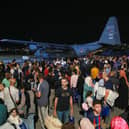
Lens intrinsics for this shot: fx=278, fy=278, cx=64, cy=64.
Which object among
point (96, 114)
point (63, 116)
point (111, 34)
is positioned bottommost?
point (63, 116)

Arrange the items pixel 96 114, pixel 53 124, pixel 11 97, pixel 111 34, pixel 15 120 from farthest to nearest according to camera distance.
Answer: pixel 111 34, pixel 11 97, pixel 96 114, pixel 15 120, pixel 53 124

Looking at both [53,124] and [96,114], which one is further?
[96,114]

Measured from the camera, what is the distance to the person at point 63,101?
6188 millimetres

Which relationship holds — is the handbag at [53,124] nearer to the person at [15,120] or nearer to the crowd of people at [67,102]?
the crowd of people at [67,102]

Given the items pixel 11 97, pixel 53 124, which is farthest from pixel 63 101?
pixel 53 124

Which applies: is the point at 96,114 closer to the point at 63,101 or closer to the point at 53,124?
the point at 53,124

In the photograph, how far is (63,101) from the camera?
Result: 20.4 ft

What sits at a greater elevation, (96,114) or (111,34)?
(111,34)

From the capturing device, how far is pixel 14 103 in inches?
244

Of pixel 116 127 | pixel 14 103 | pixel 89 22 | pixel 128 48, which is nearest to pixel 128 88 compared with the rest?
pixel 14 103

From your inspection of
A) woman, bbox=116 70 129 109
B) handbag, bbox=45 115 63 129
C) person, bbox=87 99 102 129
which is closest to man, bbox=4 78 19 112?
person, bbox=87 99 102 129

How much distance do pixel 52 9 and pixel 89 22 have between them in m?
8.56

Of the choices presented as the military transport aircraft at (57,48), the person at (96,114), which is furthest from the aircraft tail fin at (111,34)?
the person at (96,114)

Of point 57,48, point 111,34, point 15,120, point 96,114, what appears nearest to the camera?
point 15,120
